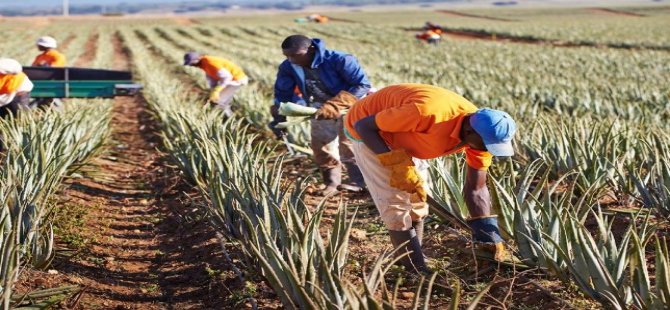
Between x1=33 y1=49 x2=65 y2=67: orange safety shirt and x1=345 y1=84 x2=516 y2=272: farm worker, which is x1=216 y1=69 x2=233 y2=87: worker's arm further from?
x1=345 y1=84 x2=516 y2=272: farm worker

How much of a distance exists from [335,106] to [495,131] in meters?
2.30

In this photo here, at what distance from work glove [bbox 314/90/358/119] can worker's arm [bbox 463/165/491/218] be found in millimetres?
1700

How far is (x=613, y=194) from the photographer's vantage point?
17.9 feet

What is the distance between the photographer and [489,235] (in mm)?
4180

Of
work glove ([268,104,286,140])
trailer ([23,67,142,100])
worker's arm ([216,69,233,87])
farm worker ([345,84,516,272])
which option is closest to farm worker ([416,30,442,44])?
trailer ([23,67,142,100])

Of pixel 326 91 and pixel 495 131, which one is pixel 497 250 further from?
pixel 326 91

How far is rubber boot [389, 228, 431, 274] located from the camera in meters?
4.14

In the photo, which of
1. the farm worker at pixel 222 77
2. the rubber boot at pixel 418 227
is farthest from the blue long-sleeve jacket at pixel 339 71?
the farm worker at pixel 222 77

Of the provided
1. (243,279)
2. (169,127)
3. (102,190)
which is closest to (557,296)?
(243,279)


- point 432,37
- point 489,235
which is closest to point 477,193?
point 489,235

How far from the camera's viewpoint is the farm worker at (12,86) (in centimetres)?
730

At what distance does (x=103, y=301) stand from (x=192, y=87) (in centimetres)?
1184

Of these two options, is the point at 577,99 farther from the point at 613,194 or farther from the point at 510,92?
the point at 613,194

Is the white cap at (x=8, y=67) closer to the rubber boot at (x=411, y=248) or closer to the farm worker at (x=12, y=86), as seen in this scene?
the farm worker at (x=12, y=86)
